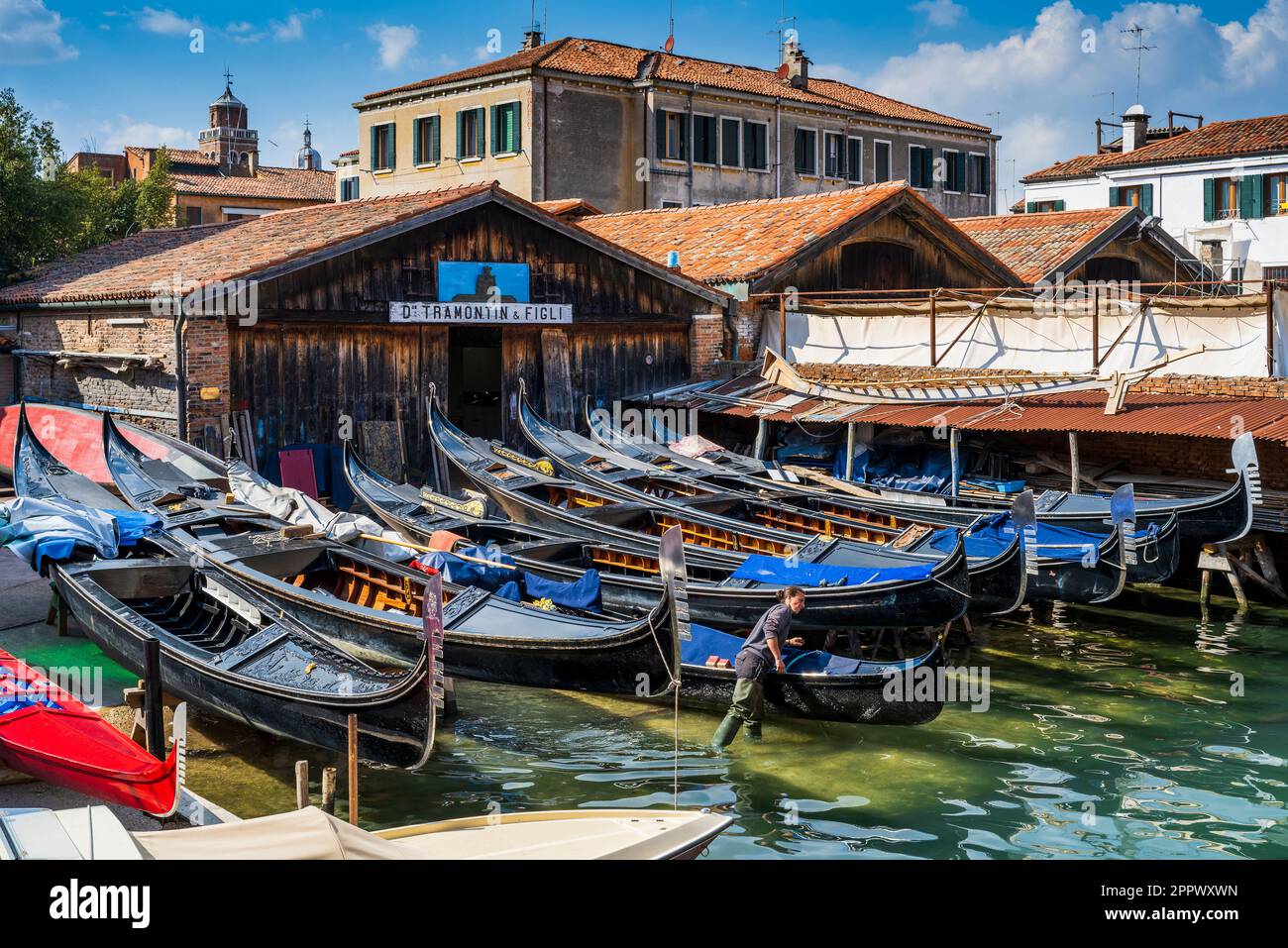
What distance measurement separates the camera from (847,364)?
2031cm

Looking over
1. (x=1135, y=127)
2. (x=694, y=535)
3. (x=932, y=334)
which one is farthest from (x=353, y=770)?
(x=1135, y=127)

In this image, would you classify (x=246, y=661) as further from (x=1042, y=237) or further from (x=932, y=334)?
(x=1042, y=237)

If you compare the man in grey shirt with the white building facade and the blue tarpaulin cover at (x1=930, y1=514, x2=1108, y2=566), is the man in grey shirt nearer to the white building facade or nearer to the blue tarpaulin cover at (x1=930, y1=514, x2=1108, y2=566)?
the blue tarpaulin cover at (x1=930, y1=514, x2=1108, y2=566)

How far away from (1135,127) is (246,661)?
32.0 m

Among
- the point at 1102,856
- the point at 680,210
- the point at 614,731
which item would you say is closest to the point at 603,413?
the point at 680,210

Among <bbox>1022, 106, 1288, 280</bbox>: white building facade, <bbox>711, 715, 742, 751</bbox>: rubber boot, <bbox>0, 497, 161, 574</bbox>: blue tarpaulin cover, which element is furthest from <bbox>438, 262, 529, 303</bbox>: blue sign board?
<bbox>1022, 106, 1288, 280</bbox>: white building facade

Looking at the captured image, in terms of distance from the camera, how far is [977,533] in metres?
12.9

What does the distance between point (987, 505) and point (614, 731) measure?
6.68 metres

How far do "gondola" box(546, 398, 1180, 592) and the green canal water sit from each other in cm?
112

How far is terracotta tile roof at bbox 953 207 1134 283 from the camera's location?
76.4 feet

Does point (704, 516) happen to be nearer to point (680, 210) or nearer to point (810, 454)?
point (810, 454)

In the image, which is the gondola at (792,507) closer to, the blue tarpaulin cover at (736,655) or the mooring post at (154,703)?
the blue tarpaulin cover at (736,655)

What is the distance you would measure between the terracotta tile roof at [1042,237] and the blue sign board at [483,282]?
937 centimetres

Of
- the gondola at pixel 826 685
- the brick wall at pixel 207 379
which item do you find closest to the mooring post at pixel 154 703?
the gondola at pixel 826 685
